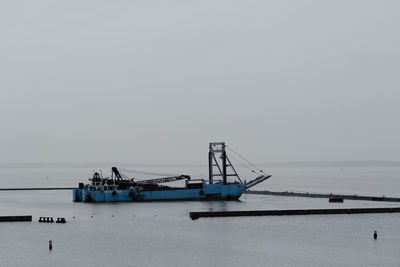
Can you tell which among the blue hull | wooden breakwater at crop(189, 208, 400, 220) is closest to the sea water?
wooden breakwater at crop(189, 208, 400, 220)

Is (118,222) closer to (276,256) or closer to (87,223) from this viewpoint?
(87,223)

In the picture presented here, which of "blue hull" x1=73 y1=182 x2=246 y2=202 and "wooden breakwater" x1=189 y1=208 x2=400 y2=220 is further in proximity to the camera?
"blue hull" x1=73 y1=182 x2=246 y2=202

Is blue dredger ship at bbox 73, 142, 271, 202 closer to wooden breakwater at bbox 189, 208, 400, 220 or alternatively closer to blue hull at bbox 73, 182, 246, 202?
blue hull at bbox 73, 182, 246, 202

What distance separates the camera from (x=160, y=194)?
4983 inches

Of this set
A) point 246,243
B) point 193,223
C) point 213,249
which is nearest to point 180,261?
point 213,249

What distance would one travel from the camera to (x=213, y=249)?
63.8 meters

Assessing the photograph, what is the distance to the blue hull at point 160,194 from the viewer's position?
123 meters

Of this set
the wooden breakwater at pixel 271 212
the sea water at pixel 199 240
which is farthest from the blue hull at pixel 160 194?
the wooden breakwater at pixel 271 212

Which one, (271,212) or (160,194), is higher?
(160,194)

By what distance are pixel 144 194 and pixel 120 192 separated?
16.5ft

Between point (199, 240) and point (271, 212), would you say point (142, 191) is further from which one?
point (199, 240)

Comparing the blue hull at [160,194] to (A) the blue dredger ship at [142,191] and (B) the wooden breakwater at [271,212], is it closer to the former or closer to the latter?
(A) the blue dredger ship at [142,191]

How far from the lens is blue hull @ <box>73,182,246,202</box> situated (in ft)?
403

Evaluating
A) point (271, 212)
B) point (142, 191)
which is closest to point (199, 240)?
point (271, 212)
